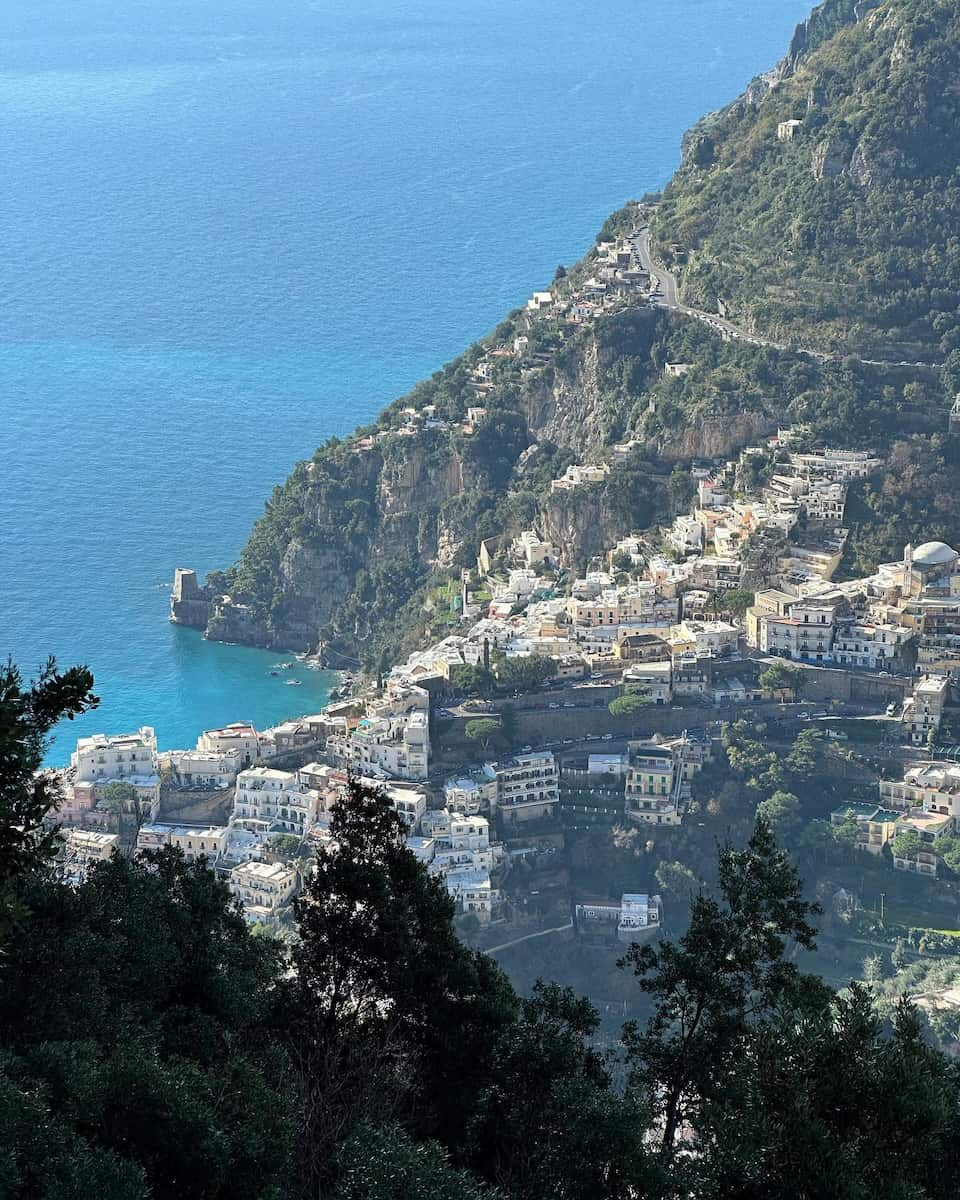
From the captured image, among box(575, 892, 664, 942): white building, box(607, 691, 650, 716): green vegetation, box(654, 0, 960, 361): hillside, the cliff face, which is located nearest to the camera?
box(575, 892, 664, 942): white building

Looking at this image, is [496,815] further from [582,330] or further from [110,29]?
[110,29]

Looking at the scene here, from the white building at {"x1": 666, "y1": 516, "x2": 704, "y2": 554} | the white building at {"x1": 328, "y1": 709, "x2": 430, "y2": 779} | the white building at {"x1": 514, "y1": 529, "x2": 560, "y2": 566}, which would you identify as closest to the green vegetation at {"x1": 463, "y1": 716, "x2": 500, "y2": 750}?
the white building at {"x1": 328, "y1": 709, "x2": 430, "y2": 779}

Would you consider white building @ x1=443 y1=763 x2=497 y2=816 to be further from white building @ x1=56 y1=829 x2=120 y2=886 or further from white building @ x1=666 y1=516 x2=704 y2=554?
white building @ x1=666 y1=516 x2=704 y2=554

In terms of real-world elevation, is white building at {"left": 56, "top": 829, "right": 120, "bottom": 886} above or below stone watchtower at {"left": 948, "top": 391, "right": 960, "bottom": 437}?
below

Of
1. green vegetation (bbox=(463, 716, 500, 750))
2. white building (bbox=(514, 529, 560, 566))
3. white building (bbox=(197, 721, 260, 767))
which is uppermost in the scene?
white building (bbox=(514, 529, 560, 566))

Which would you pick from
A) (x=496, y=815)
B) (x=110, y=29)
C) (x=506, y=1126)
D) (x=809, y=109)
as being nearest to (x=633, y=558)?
(x=496, y=815)

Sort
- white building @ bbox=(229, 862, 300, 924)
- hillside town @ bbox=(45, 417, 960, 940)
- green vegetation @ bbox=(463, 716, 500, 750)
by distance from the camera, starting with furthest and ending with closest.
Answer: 1. green vegetation @ bbox=(463, 716, 500, 750)
2. hillside town @ bbox=(45, 417, 960, 940)
3. white building @ bbox=(229, 862, 300, 924)

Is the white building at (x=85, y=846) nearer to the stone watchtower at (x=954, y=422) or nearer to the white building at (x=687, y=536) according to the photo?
the white building at (x=687, y=536)
